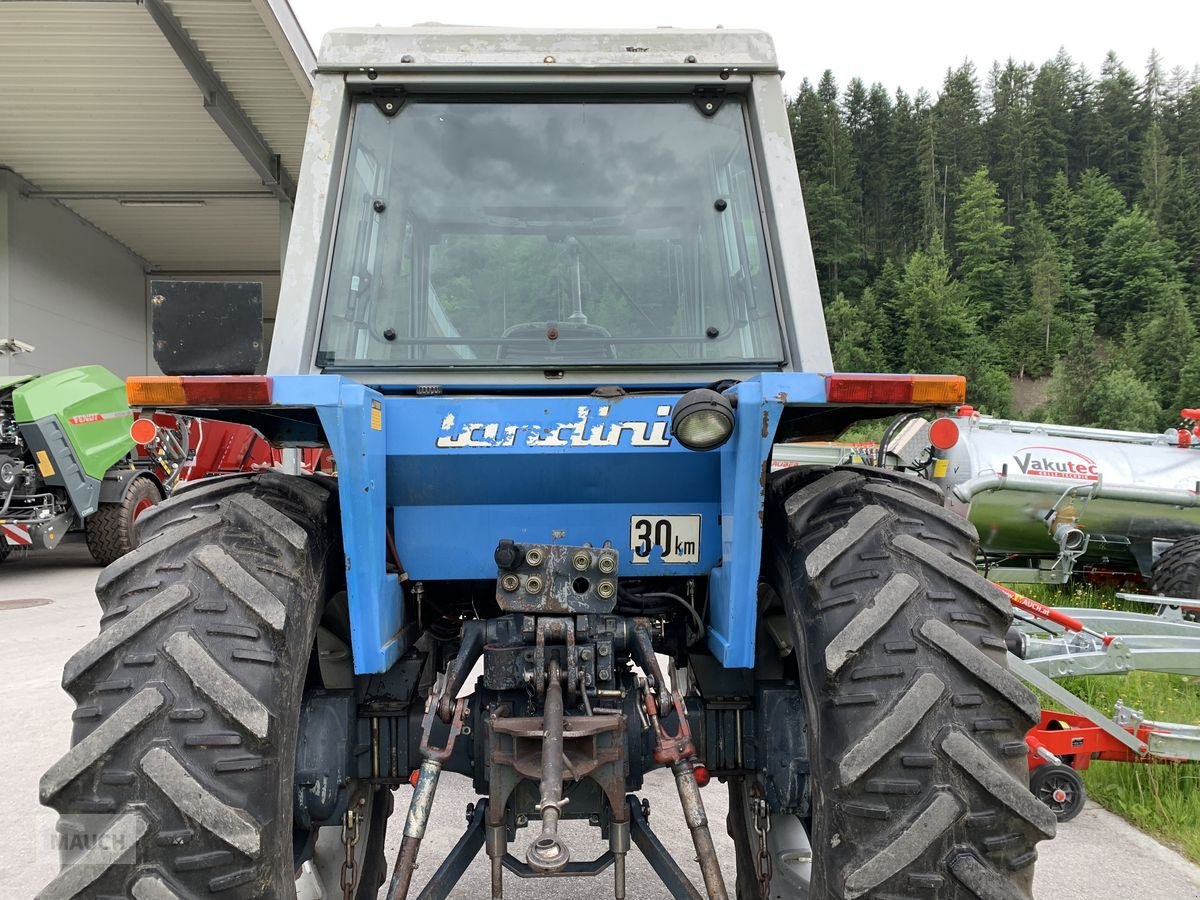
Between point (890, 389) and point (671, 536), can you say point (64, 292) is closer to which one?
point (671, 536)

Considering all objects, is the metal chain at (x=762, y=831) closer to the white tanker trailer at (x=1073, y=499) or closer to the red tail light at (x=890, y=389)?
the red tail light at (x=890, y=389)

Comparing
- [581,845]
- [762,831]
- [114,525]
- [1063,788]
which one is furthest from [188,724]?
[114,525]

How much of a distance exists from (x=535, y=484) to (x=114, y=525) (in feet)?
37.4

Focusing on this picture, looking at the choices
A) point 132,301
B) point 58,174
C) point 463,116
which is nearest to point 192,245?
point 132,301

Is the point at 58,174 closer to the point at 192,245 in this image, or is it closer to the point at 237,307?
the point at 192,245

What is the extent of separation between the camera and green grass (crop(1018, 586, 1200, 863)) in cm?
420

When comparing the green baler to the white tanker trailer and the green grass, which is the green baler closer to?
the white tanker trailer

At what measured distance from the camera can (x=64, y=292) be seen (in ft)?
67.8

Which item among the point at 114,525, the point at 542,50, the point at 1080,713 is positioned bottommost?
the point at 1080,713

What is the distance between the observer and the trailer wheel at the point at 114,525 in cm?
1180

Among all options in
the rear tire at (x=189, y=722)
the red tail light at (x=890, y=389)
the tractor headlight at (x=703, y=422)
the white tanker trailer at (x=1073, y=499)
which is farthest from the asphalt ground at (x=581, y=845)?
the white tanker trailer at (x=1073, y=499)

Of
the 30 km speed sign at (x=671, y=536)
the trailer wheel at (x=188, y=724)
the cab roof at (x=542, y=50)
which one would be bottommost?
the trailer wheel at (x=188, y=724)

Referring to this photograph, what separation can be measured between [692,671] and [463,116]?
5.95 feet

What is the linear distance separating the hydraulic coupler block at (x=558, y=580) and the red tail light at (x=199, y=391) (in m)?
0.67
